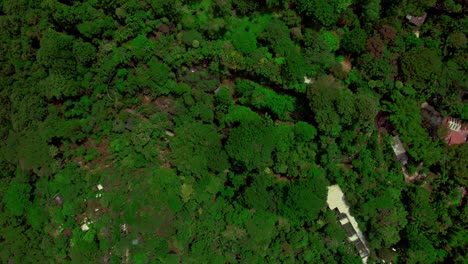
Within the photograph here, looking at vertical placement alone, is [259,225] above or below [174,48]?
below

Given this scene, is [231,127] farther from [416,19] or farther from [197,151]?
[416,19]

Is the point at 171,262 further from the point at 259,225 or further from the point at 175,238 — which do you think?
the point at 259,225

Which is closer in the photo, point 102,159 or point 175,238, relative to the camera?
point 175,238

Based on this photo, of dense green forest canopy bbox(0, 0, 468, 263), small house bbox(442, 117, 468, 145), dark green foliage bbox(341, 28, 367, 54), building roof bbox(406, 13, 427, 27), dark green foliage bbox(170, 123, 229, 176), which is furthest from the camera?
small house bbox(442, 117, 468, 145)

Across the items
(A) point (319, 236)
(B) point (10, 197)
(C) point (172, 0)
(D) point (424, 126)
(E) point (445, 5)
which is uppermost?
(E) point (445, 5)

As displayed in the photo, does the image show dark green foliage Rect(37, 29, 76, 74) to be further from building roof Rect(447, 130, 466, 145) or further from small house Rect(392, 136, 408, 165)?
building roof Rect(447, 130, 466, 145)

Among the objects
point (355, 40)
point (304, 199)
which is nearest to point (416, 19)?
point (355, 40)

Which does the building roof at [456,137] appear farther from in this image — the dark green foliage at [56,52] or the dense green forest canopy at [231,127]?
the dark green foliage at [56,52]

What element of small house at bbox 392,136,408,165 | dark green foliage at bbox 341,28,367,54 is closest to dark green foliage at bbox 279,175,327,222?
small house at bbox 392,136,408,165

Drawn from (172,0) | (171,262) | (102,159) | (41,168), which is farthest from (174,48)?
(171,262)
